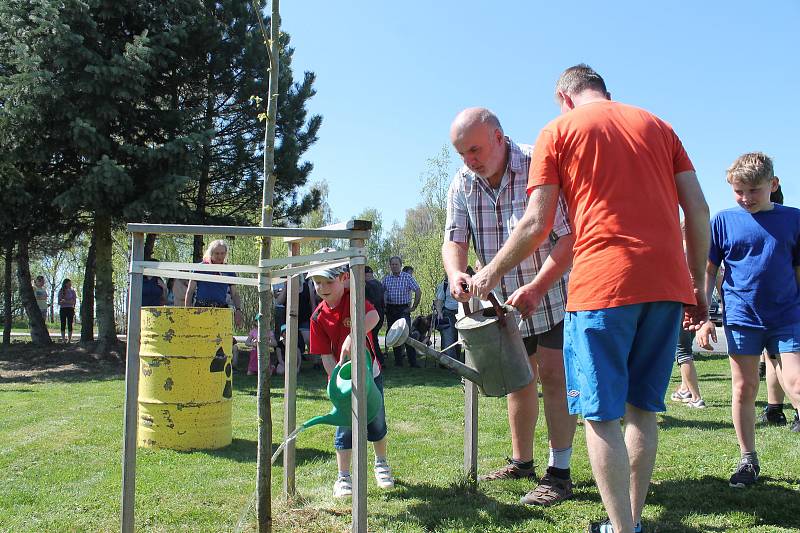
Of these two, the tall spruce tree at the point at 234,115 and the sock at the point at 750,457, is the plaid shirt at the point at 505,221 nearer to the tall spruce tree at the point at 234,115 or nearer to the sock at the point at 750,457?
the sock at the point at 750,457

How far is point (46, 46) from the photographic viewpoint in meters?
11.5

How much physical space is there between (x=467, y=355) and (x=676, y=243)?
119 cm

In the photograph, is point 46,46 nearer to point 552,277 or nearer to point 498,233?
point 498,233

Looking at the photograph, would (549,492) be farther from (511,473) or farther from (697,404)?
(697,404)

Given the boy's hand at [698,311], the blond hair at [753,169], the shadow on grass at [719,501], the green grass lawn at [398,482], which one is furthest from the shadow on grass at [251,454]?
the blond hair at [753,169]

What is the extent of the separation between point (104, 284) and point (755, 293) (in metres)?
12.6

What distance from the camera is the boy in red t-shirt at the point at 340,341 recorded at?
12.3ft

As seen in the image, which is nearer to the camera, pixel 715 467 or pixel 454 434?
pixel 715 467

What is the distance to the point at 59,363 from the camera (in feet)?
42.5

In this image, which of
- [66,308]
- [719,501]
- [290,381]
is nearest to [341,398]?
[290,381]

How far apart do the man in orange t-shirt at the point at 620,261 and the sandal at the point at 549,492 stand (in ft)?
2.44

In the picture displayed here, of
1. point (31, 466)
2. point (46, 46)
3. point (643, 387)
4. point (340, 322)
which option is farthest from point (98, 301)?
point (643, 387)

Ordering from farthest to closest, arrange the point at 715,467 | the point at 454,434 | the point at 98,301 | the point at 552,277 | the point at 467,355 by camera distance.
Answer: the point at 98,301 < the point at 454,434 < the point at 715,467 < the point at 467,355 < the point at 552,277

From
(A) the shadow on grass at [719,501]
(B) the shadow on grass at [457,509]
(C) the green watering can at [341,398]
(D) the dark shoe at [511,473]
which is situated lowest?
(B) the shadow on grass at [457,509]
